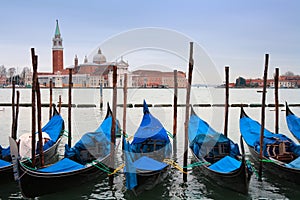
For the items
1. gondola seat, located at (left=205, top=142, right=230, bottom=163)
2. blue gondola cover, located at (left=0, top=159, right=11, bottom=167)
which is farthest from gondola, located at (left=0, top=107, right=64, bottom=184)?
gondola seat, located at (left=205, top=142, right=230, bottom=163)

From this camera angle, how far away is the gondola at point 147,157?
4566 millimetres

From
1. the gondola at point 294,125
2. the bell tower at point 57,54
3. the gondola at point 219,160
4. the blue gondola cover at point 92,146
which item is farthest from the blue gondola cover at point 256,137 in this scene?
the bell tower at point 57,54

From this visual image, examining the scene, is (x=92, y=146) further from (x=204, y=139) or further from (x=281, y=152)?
(x=281, y=152)

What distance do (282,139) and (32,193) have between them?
158 inches

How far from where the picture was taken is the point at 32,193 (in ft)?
14.8

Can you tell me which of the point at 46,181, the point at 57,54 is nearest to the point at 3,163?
the point at 46,181

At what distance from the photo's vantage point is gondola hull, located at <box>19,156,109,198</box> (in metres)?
4.40

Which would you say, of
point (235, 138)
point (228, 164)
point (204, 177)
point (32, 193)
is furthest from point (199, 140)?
point (235, 138)

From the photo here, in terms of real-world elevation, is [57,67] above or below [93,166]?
above

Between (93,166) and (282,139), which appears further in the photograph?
(282,139)

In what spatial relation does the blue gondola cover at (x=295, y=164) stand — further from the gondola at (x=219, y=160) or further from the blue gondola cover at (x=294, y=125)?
the blue gondola cover at (x=294, y=125)

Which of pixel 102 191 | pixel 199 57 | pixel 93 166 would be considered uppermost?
pixel 199 57

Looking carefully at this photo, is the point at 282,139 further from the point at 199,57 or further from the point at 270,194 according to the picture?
the point at 199,57

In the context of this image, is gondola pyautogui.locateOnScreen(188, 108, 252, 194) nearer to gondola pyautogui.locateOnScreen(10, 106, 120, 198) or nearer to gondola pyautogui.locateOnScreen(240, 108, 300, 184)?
gondola pyautogui.locateOnScreen(240, 108, 300, 184)
